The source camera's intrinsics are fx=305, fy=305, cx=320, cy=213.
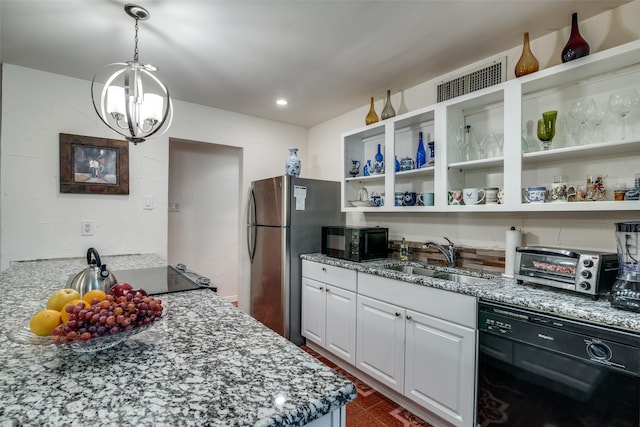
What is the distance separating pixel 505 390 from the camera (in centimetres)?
142

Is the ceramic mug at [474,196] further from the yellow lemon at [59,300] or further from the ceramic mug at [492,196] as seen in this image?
the yellow lemon at [59,300]

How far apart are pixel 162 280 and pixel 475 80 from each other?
233 cm

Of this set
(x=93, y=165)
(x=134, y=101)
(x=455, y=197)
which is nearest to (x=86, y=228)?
(x=93, y=165)

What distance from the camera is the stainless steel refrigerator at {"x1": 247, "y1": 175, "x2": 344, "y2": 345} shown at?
280 centimetres

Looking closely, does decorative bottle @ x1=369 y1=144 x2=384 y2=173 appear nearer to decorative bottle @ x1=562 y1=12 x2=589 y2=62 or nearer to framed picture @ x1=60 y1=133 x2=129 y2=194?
decorative bottle @ x1=562 y1=12 x2=589 y2=62

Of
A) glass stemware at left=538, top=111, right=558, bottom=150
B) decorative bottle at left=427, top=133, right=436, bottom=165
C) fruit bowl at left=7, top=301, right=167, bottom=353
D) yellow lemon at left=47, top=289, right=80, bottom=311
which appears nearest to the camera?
fruit bowl at left=7, top=301, right=167, bottom=353

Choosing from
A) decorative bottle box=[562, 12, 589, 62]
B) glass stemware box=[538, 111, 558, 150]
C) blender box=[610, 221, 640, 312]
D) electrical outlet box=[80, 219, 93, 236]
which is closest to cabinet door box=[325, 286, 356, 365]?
blender box=[610, 221, 640, 312]

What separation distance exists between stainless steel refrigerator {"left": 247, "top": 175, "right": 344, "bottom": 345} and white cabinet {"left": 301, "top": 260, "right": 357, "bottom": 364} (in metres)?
0.13

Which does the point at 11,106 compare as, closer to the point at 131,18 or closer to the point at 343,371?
the point at 131,18

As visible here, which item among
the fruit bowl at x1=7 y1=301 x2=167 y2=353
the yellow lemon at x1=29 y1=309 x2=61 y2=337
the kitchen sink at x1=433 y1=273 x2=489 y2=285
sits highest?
the yellow lemon at x1=29 y1=309 x2=61 y2=337

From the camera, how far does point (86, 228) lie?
98.5 inches

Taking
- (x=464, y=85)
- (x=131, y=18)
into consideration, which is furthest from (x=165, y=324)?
(x=464, y=85)

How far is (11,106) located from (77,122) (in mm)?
383

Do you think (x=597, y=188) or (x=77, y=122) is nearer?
(x=597, y=188)
